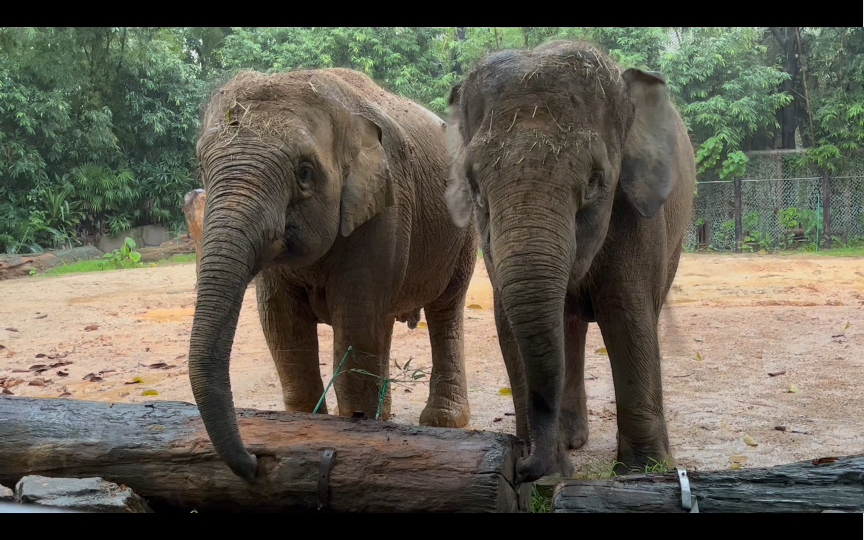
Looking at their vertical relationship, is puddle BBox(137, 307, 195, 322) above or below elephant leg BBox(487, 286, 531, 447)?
below

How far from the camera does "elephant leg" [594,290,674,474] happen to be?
4340 mm

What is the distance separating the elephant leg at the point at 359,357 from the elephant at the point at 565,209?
2.38ft

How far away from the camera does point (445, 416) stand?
6117mm

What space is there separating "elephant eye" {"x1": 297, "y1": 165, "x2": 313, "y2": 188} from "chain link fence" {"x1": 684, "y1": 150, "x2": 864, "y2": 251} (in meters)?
13.1

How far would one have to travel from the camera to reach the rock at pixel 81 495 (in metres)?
3.55

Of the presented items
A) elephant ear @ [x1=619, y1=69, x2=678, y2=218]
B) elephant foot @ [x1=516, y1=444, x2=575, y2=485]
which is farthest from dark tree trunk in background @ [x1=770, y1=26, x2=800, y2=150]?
elephant foot @ [x1=516, y1=444, x2=575, y2=485]

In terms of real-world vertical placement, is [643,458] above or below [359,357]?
below

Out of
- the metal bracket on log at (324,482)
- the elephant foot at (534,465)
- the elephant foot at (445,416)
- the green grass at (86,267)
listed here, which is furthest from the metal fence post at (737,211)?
the metal bracket on log at (324,482)

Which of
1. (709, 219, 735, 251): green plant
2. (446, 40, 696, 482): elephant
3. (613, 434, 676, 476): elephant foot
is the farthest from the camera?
(709, 219, 735, 251): green plant

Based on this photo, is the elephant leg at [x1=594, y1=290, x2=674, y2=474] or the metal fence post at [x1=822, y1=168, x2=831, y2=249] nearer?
the elephant leg at [x1=594, y1=290, x2=674, y2=474]

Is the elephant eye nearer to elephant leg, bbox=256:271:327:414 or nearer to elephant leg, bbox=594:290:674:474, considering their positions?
elephant leg, bbox=256:271:327:414

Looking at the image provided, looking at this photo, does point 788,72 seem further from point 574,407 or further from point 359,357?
point 359,357

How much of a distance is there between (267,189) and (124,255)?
1429cm

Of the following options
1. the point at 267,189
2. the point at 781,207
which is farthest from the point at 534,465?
the point at 781,207
